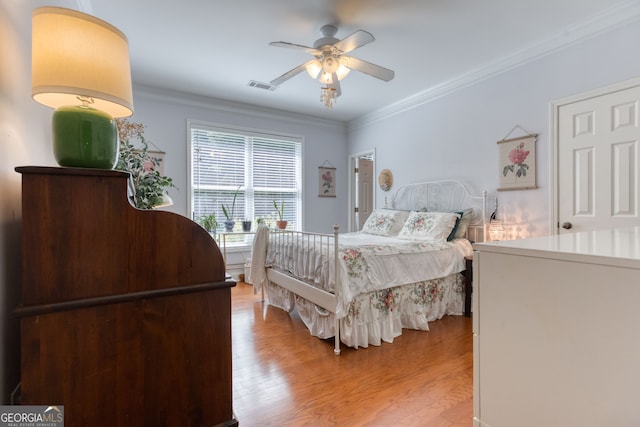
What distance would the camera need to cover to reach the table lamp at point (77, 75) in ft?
2.90

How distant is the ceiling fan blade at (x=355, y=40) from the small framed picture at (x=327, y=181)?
303cm

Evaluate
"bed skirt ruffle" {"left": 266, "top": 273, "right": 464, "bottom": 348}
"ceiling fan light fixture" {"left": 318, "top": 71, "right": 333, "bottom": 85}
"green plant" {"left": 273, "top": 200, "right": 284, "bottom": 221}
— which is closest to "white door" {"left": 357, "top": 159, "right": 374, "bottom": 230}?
"green plant" {"left": 273, "top": 200, "right": 284, "bottom": 221}

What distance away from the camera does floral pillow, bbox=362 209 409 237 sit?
380 cm

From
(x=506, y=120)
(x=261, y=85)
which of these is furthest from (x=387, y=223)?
(x=261, y=85)

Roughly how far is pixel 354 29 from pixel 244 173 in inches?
109

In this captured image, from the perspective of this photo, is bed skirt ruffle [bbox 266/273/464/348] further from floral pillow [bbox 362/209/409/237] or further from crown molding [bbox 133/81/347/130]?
crown molding [bbox 133/81/347/130]

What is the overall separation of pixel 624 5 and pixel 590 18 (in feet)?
0.67

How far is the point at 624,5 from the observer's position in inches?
90.2

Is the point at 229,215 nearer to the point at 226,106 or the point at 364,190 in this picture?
the point at 226,106

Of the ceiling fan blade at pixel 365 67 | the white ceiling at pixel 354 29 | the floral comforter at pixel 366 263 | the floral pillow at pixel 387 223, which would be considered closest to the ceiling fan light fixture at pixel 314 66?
the ceiling fan blade at pixel 365 67

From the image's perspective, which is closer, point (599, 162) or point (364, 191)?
point (599, 162)

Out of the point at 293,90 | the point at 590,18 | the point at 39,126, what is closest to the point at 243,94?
the point at 293,90

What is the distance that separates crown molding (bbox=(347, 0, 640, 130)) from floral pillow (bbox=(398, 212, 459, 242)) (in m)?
1.66

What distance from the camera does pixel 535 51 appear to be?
2900mm
